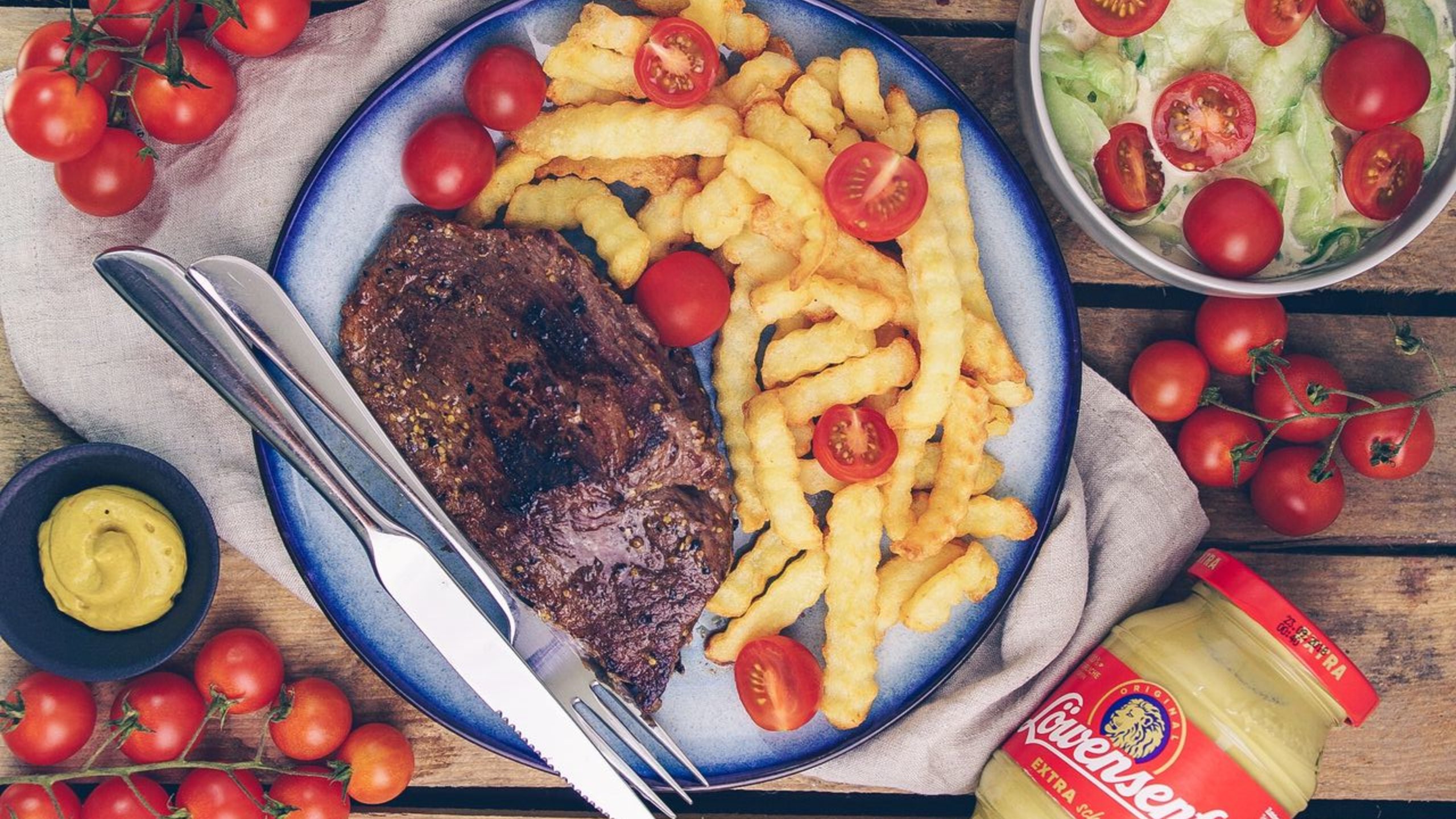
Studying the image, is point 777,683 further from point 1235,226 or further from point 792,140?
point 1235,226

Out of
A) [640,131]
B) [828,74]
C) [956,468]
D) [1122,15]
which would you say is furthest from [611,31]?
[956,468]

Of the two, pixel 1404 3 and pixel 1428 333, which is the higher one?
pixel 1404 3

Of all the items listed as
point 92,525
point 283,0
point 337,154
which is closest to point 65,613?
point 92,525

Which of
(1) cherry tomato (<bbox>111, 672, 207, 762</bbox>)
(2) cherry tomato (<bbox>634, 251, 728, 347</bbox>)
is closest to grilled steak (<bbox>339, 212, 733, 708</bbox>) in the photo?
(2) cherry tomato (<bbox>634, 251, 728, 347</bbox>)

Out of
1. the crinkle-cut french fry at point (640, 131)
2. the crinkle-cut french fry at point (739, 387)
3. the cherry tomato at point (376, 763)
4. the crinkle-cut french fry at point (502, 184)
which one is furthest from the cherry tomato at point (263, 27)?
the cherry tomato at point (376, 763)

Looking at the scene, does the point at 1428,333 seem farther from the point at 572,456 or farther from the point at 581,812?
the point at 581,812

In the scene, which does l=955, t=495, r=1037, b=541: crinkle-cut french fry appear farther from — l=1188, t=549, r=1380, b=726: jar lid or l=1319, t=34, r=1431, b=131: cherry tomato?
l=1319, t=34, r=1431, b=131: cherry tomato
